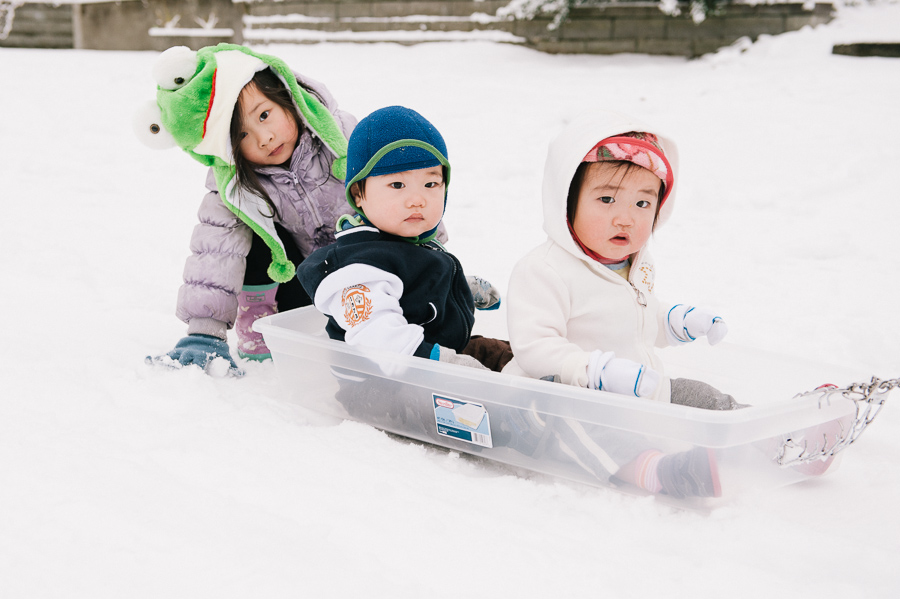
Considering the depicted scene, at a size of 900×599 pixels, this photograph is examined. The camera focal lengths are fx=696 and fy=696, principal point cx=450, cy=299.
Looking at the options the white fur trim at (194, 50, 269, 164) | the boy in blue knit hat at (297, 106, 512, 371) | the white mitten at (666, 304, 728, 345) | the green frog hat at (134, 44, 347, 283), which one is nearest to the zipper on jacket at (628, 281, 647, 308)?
the white mitten at (666, 304, 728, 345)

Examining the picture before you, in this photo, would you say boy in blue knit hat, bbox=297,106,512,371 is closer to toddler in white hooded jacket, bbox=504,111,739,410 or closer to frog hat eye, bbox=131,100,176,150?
toddler in white hooded jacket, bbox=504,111,739,410

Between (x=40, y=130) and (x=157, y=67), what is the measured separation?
3399 millimetres

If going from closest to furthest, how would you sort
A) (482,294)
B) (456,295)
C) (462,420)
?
(462,420) → (456,295) → (482,294)

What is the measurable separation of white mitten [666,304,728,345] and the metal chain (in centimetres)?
33

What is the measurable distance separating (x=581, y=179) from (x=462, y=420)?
1.77ft

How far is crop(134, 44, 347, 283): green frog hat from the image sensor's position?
5.30ft

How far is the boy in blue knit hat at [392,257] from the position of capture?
1.39 metres

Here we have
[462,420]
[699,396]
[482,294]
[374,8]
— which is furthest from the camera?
[374,8]

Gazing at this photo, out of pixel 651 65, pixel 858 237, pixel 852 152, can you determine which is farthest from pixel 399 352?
pixel 651 65

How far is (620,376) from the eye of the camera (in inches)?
47.6

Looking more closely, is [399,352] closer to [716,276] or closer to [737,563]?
[737,563]

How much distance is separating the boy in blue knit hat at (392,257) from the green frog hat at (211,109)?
12.6 inches

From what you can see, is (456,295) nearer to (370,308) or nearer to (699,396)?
(370,308)

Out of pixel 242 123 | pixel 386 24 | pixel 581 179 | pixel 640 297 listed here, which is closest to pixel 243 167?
pixel 242 123
